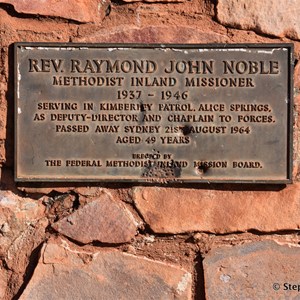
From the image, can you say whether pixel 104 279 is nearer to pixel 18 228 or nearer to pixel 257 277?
pixel 18 228

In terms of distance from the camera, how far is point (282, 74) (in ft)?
8.59

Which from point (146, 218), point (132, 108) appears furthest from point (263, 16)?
point (146, 218)

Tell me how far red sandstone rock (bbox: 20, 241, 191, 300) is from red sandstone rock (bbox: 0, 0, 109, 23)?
0.98 metres

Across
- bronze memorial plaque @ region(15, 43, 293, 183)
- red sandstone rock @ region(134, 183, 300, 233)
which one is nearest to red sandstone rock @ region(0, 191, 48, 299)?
bronze memorial plaque @ region(15, 43, 293, 183)

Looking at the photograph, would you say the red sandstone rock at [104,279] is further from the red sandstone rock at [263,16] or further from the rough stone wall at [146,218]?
the red sandstone rock at [263,16]

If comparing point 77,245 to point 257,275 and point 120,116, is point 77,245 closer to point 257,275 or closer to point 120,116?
point 120,116

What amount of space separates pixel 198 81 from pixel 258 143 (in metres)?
0.35

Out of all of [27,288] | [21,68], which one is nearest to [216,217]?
[27,288]

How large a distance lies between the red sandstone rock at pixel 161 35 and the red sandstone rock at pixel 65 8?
107mm

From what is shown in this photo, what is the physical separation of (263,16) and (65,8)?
810mm

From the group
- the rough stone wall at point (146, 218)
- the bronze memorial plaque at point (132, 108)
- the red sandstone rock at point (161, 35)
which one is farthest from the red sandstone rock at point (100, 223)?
the red sandstone rock at point (161, 35)

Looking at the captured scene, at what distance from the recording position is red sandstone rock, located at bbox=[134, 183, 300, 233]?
264cm

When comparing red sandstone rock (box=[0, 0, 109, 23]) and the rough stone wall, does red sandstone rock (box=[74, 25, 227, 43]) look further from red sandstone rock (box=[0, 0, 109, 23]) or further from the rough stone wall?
red sandstone rock (box=[0, 0, 109, 23])

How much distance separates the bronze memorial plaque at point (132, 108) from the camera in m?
2.62
